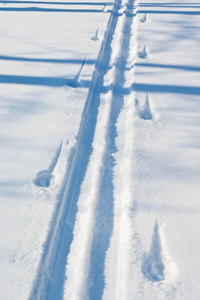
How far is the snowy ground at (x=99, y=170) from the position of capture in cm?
145

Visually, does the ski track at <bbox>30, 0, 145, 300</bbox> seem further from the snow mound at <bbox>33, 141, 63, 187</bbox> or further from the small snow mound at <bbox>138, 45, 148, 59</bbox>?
the small snow mound at <bbox>138, 45, 148, 59</bbox>

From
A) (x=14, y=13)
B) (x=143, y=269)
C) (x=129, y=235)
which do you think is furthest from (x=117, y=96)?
(x=14, y=13)

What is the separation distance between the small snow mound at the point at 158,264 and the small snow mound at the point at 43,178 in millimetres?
648

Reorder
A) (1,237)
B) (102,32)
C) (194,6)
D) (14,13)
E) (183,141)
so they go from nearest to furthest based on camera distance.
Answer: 1. (1,237)
2. (183,141)
3. (102,32)
4. (14,13)
5. (194,6)

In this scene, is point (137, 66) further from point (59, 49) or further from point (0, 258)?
point (0, 258)

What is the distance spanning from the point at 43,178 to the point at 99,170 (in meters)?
0.31

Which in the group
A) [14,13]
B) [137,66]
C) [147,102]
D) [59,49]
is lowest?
[147,102]

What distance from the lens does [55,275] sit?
145cm

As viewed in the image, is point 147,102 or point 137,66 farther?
point 137,66

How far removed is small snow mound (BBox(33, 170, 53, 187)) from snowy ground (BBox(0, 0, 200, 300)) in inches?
0.5

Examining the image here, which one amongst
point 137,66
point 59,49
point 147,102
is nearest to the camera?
point 147,102

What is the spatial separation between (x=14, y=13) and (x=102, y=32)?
1659 mm

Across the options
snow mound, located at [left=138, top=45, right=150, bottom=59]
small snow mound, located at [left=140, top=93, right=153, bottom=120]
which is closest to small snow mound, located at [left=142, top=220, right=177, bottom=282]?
small snow mound, located at [left=140, top=93, right=153, bottom=120]

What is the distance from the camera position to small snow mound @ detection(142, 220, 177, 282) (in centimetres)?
143
